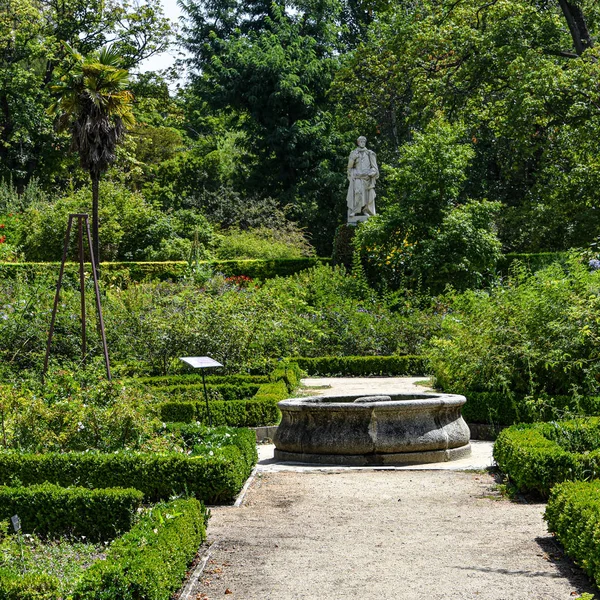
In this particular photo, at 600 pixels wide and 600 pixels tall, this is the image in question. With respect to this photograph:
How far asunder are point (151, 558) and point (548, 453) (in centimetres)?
319

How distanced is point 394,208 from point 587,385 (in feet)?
34.4

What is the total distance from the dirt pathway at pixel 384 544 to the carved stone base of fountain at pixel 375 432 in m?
0.59

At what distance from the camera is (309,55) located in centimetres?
3212

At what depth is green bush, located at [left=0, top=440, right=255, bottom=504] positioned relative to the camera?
6785mm

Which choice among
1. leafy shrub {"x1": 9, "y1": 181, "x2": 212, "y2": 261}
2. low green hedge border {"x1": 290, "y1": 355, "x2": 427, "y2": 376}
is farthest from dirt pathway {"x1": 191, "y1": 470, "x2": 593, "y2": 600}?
leafy shrub {"x1": 9, "y1": 181, "x2": 212, "y2": 261}

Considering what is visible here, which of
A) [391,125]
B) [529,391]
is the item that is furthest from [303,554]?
A: [391,125]

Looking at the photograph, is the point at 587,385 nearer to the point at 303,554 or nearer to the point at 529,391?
the point at 529,391

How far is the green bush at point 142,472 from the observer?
22.3 ft

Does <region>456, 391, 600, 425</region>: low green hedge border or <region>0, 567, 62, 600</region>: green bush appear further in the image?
<region>456, 391, 600, 425</region>: low green hedge border

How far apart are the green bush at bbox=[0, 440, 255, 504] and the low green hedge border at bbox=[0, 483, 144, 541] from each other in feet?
2.68

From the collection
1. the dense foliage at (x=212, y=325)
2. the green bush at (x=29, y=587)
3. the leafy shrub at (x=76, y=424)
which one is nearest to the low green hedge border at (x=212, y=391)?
the dense foliage at (x=212, y=325)

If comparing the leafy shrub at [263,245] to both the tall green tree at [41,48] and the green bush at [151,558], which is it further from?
the green bush at [151,558]

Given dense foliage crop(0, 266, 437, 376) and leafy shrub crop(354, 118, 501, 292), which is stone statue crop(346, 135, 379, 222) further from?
dense foliage crop(0, 266, 437, 376)

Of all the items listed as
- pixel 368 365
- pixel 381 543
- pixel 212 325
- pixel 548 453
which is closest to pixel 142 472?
pixel 381 543
